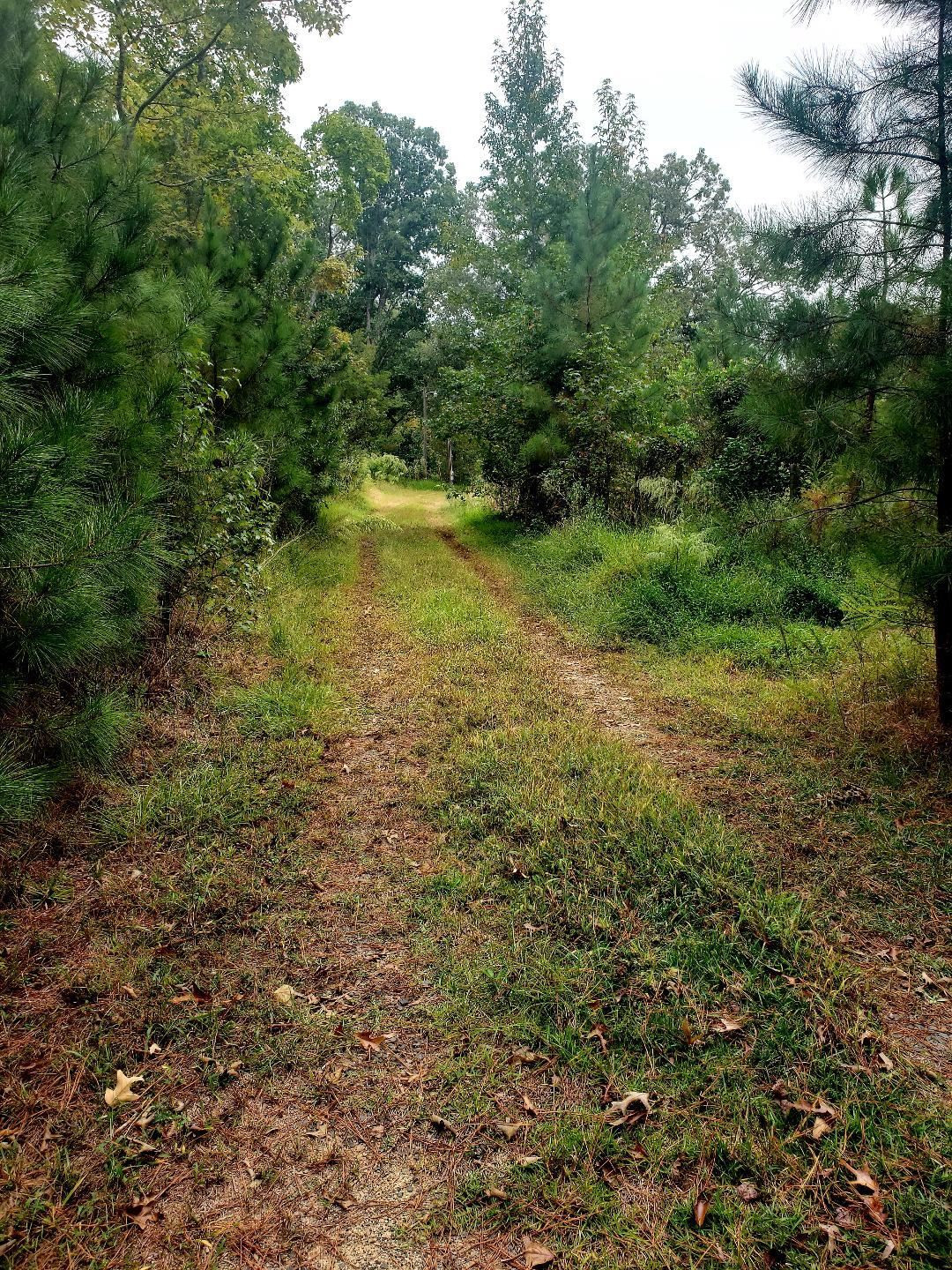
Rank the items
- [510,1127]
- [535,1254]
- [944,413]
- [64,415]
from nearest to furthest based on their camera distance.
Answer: [535,1254] < [510,1127] < [64,415] < [944,413]

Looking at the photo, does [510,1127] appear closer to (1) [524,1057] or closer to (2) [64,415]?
(1) [524,1057]

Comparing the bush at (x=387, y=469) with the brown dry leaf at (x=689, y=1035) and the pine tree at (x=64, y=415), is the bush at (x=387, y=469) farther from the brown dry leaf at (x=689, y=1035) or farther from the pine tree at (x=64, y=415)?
the brown dry leaf at (x=689, y=1035)

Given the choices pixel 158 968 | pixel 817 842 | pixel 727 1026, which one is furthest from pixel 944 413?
pixel 158 968

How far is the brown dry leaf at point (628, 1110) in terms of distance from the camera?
203 centimetres

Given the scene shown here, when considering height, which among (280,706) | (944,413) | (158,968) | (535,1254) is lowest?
(535,1254)

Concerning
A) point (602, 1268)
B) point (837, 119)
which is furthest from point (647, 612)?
point (602, 1268)

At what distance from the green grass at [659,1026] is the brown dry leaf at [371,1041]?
30 cm

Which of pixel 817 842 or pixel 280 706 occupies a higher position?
pixel 280 706

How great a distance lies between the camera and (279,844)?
138 inches

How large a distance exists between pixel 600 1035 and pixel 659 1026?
0.23 meters

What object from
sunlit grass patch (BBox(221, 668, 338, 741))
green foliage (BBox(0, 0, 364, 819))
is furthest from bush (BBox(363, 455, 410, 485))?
sunlit grass patch (BBox(221, 668, 338, 741))

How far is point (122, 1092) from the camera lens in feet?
6.87

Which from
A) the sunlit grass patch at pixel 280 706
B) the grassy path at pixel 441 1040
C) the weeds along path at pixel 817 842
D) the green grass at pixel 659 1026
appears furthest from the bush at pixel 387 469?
the green grass at pixel 659 1026

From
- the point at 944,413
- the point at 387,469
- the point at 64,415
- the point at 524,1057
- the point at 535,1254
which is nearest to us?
the point at 535,1254
